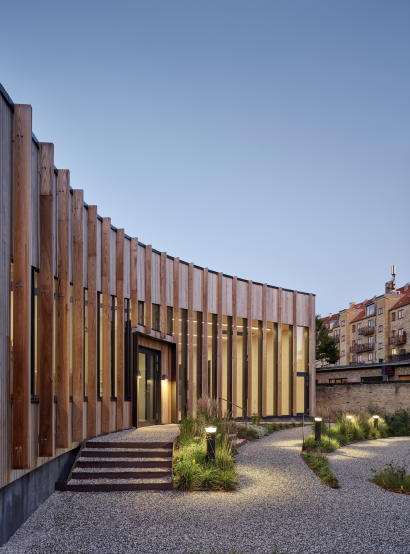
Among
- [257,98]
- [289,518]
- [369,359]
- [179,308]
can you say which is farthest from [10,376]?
[257,98]

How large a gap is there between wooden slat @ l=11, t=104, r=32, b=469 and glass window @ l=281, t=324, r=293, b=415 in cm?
1577

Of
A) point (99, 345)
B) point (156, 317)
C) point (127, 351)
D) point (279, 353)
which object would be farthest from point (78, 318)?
point (279, 353)

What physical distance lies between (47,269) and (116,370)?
5.58 meters

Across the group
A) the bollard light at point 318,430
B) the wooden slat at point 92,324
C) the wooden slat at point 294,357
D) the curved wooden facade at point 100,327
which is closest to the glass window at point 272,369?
the curved wooden facade at point 100,327

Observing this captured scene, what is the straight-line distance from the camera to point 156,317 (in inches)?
617

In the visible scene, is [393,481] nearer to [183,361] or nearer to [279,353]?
[183,361]

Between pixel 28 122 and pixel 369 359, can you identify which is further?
pixel 369 359

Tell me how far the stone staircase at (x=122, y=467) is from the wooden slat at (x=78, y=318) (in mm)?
594

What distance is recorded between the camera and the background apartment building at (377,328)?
49688 mm

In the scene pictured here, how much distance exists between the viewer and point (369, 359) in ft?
187

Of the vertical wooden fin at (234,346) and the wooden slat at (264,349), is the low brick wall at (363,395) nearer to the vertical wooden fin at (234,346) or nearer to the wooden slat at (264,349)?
the wooden slat at (264,349)

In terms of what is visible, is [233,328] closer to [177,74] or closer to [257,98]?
[177,74]

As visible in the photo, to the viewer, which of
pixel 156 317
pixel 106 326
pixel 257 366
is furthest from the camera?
pixel 257 366

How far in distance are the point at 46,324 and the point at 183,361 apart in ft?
32.2
